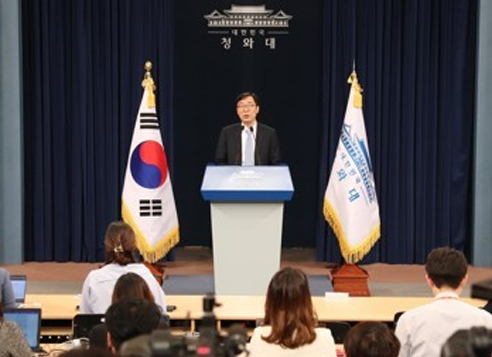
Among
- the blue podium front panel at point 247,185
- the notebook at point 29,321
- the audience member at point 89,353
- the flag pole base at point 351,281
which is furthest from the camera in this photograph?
the flag pole base at point 351,281

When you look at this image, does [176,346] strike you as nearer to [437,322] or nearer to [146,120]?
[437,322]

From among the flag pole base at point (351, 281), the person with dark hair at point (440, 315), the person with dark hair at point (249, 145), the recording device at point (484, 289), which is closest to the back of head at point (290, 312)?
the person with dark hair at point (440, 315)

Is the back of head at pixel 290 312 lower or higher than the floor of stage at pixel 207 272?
higher

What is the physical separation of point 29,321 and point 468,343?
3.55m

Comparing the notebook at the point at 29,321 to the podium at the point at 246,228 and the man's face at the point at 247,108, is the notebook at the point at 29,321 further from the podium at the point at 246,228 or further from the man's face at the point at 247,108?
the man's face at the point at 247,108

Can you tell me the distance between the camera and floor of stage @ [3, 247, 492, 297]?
9.38m

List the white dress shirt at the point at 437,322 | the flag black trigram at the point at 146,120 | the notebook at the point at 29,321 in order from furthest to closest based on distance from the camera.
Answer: the flag black trigram at the point at 146,120, the notebook at the point at 29,321, the white dress shirt at the point at 437,322

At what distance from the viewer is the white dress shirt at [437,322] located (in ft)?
13.8

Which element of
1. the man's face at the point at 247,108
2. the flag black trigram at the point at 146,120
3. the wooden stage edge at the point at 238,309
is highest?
the man's face at the point at 247,108

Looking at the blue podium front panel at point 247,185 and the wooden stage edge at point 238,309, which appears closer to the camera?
the wooden stage edge at point 238,309

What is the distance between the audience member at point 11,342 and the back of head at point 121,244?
4.29 feet

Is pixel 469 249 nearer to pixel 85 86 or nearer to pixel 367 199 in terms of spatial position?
pixel 367 199

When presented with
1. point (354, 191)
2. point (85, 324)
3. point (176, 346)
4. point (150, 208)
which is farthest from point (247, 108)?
point (176, 346)

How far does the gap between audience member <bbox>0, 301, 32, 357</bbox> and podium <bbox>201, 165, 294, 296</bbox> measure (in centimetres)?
316
